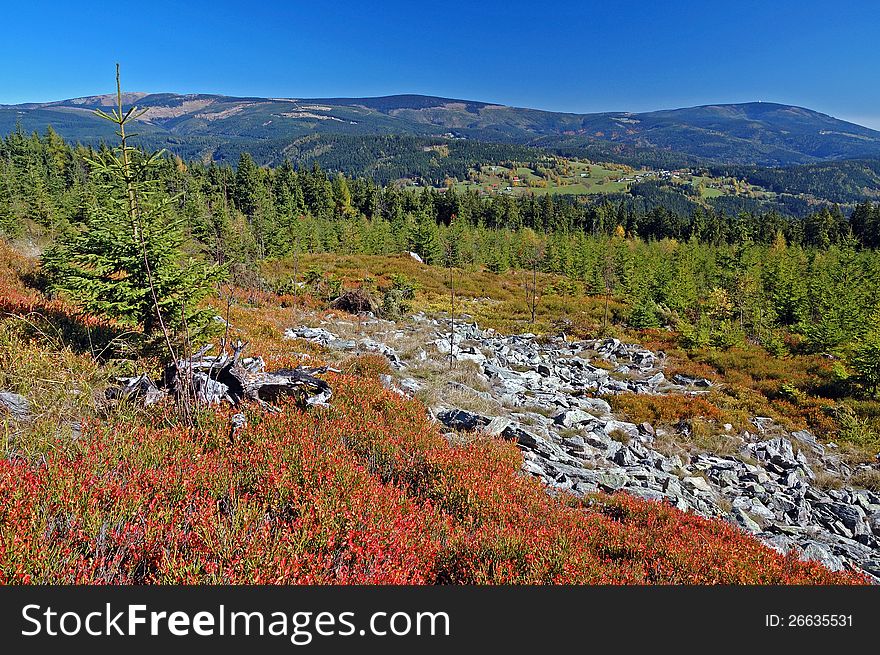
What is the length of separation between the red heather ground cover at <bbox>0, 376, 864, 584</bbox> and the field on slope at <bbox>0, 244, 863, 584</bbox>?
18 mm

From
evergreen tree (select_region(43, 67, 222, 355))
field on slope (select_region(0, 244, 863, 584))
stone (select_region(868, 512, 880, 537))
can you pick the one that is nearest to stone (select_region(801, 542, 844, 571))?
field on slope (select_region(0, 244, 863, 584))

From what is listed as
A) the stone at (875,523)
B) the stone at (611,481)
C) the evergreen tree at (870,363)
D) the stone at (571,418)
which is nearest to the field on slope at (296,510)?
the stone at (611,481)

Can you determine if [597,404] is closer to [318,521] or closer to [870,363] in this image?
[870,363]

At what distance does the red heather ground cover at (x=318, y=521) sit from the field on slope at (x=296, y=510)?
2cm

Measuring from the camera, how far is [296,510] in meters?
3.98

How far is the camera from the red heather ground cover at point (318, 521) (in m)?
3.11

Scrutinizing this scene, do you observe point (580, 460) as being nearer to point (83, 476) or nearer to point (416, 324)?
point (83, 476)

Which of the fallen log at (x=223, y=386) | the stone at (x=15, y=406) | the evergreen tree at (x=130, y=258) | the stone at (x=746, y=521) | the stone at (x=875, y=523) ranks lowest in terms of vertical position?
the stone at (x=875, y=523)

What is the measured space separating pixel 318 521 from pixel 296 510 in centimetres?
30

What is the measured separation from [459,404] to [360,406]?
10.3ft

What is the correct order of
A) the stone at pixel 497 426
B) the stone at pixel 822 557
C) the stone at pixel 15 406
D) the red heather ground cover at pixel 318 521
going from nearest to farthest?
the red heather ground cover at pixel 318 521
the stone at pixel 15 406
the stone at pixel 822 557
the stone at pixel 497 426

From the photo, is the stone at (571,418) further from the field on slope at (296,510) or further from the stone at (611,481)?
the field on slope at (296,510)

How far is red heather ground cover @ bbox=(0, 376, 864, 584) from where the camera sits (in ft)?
10.2

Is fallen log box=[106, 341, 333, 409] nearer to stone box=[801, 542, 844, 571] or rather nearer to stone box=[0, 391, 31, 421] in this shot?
stone box=[0, 391, 31, 421]
